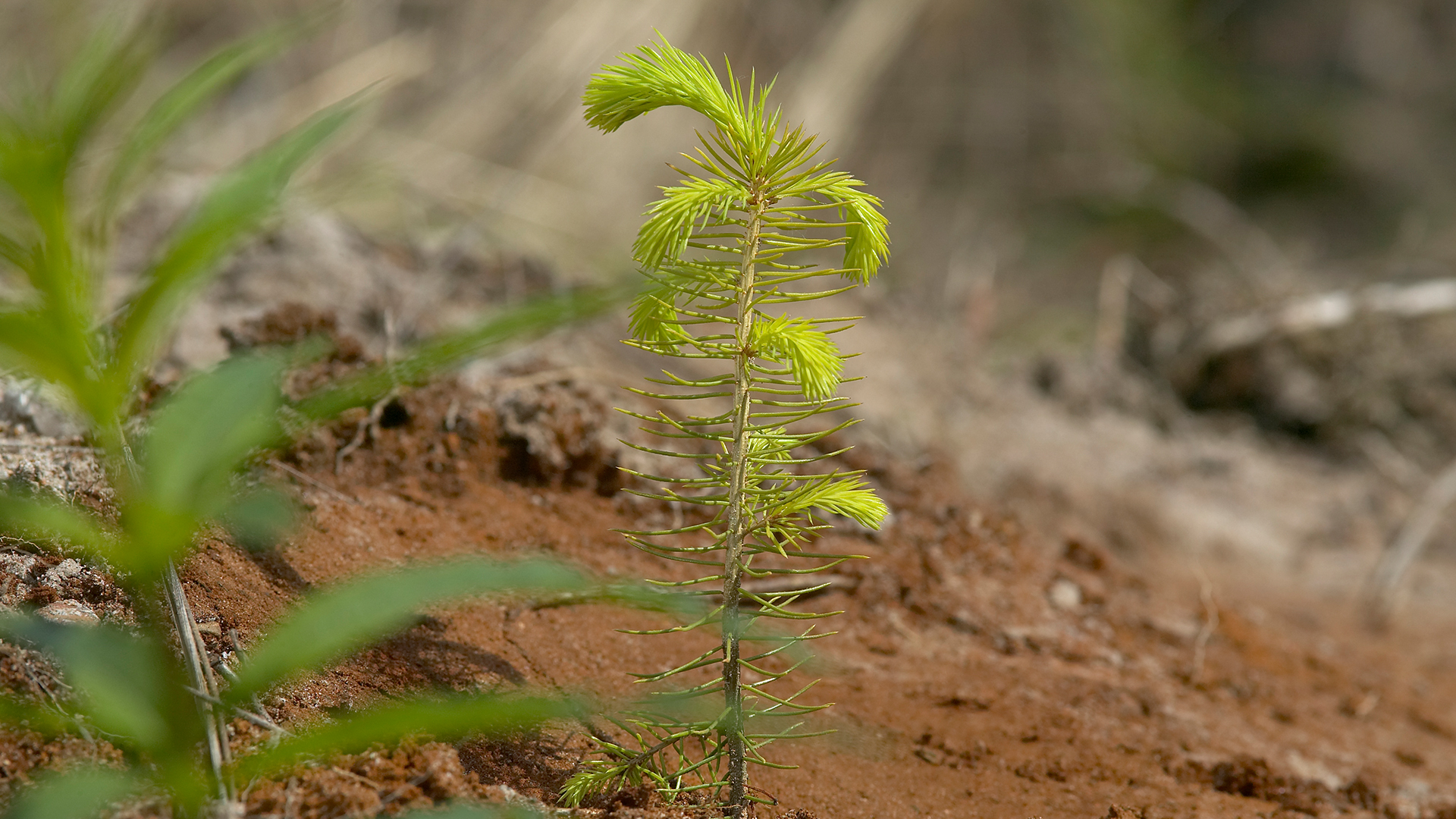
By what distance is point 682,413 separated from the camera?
252 cm

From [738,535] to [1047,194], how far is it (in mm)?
6760

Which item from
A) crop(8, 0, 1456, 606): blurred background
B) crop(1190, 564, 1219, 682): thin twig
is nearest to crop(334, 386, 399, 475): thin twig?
crop(8, 0, 1456, 606): blurred background

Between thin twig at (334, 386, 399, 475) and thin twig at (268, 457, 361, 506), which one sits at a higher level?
thin twig at (334, 386, 399, 475)

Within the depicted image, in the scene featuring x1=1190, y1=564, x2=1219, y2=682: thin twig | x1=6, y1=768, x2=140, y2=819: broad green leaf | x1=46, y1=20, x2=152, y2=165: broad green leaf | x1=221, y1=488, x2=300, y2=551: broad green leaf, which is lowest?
x1=1190, y1=564, x2=1219, y2=682: thin twig

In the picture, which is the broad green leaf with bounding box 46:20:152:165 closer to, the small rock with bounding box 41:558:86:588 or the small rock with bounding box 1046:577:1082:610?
the small rock with bounding box 41:558:86:588

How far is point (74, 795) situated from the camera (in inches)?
37.5

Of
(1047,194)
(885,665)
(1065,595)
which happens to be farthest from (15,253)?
(1047,194)

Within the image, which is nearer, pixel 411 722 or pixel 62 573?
pixel 411 722

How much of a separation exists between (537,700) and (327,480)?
0.94 m

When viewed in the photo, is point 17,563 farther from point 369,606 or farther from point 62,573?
point 369,606

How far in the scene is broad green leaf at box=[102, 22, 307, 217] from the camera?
36.2 inches

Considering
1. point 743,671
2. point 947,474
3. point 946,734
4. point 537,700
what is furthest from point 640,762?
point 947,474

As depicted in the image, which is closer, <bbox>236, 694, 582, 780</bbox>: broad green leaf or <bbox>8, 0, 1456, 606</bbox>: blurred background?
<bbox>236, 694, 582, 780</bbox>: broad green leaf

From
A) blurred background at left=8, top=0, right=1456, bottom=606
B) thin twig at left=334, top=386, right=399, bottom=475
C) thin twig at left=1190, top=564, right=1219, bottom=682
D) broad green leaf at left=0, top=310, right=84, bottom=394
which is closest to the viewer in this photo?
broad green leaf at left=0, top=310, right=84, bottom=394
